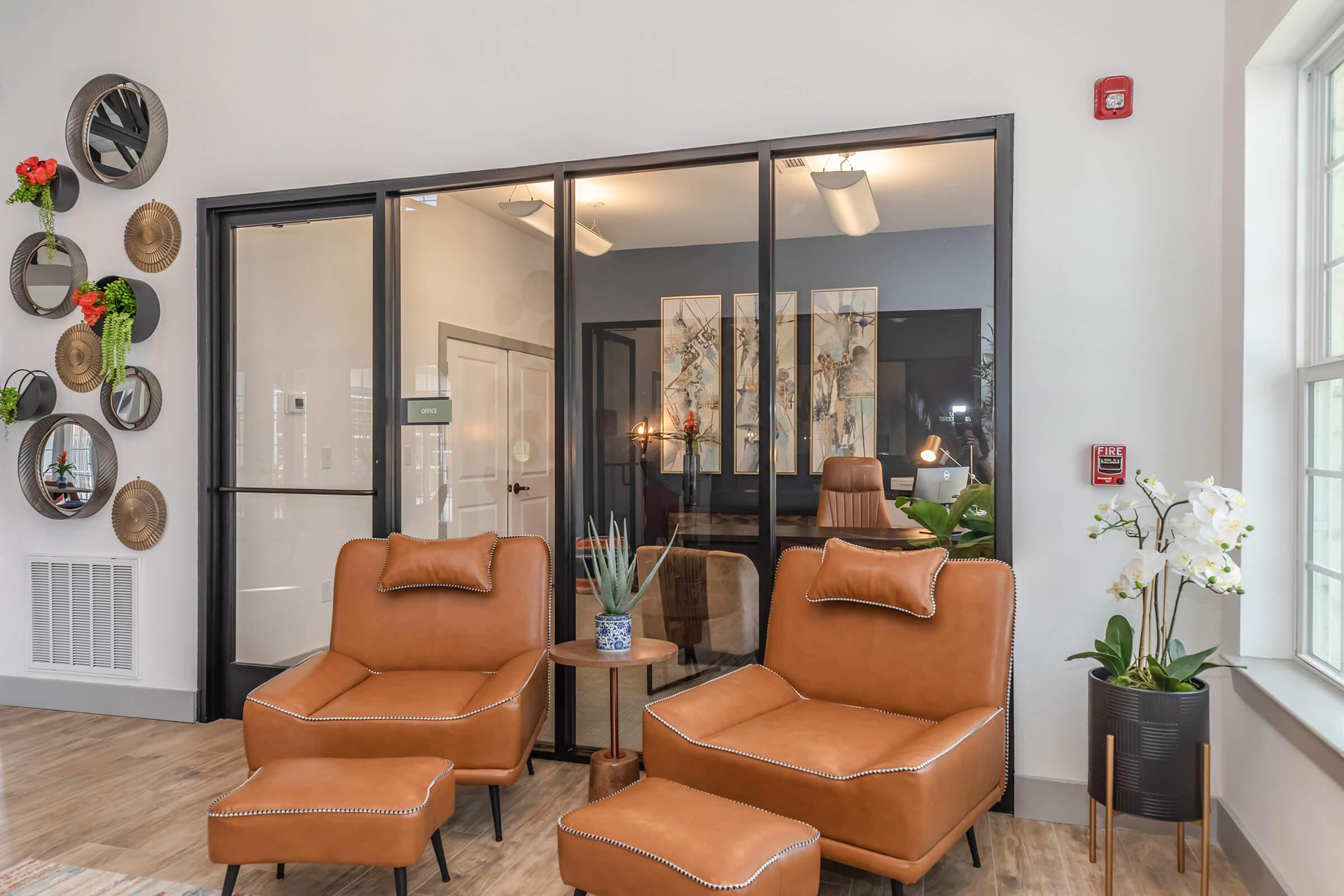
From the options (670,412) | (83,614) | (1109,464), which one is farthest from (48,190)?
(1109,464)

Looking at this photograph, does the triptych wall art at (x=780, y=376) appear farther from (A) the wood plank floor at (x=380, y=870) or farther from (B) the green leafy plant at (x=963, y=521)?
(A) the wood plank floor at (x=380, y=870)

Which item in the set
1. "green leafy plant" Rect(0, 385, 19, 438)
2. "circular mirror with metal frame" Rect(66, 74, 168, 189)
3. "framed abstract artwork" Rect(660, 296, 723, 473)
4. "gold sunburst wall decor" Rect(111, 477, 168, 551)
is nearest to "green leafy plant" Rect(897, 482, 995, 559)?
"framed abstract artwork" Rect(660, 296, 723, 473)

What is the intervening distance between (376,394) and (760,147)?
1912mm

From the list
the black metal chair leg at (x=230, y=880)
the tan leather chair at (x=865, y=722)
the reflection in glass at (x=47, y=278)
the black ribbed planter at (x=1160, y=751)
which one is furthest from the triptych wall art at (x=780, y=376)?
the reflection in glass at (x=47, y=278)

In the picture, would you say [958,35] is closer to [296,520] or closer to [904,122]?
[904,122]

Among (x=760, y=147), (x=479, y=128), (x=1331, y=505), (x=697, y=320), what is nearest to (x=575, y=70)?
(x=479, y=128)

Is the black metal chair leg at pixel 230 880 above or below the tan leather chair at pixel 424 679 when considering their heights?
below

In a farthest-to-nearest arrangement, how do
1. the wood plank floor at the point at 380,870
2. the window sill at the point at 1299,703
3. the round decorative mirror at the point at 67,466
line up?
the round decorative mirror at the point at 67,466
the wood plank floor at the point at 380,870
the window sill at the point at 1299,703

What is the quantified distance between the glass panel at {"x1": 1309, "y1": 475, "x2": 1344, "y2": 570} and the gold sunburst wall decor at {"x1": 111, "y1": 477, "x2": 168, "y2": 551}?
4539mm

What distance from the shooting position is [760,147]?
3.33 m

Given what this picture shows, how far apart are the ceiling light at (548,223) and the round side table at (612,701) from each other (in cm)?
158

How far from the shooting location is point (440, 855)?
2447mm

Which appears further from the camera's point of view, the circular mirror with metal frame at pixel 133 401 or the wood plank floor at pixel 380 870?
the circular mirror with metal frame at pixel 133 401

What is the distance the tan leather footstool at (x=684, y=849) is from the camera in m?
1.85
